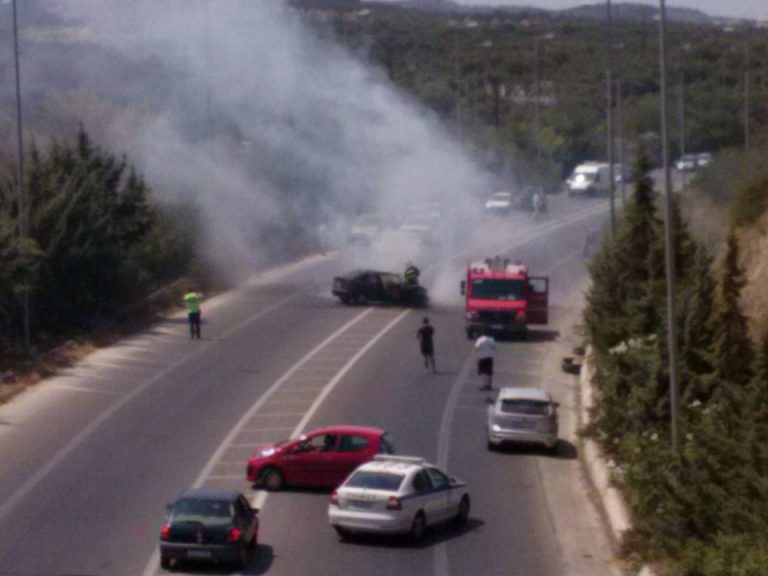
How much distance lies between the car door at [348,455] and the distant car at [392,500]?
2.01m

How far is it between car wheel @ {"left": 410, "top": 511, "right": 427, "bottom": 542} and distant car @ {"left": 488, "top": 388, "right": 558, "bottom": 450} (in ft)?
22.1

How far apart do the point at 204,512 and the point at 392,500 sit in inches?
121

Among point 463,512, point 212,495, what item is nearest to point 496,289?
point 463,512

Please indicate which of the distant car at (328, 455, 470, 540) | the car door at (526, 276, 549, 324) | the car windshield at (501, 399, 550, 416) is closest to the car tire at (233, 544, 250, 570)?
the distant car at (328, 455, 470, 540)

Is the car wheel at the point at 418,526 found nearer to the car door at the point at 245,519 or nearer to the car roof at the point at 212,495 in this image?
the car door at the point at 245,519

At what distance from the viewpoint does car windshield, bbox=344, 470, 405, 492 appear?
2200 cm

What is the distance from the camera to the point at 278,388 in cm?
3456

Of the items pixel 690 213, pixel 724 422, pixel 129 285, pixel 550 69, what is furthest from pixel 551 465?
pixel 550 69

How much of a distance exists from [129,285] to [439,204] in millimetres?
19715

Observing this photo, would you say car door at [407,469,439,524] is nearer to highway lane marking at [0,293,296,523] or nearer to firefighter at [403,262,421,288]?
highway lane marking at [0,293,296,523]

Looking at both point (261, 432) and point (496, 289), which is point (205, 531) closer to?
point (261, 432)

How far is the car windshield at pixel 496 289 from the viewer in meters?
44.1

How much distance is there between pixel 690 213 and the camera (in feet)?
147

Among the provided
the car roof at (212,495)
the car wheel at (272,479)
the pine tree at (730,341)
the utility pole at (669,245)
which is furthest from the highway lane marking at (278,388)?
the pine tree at (730,341)
